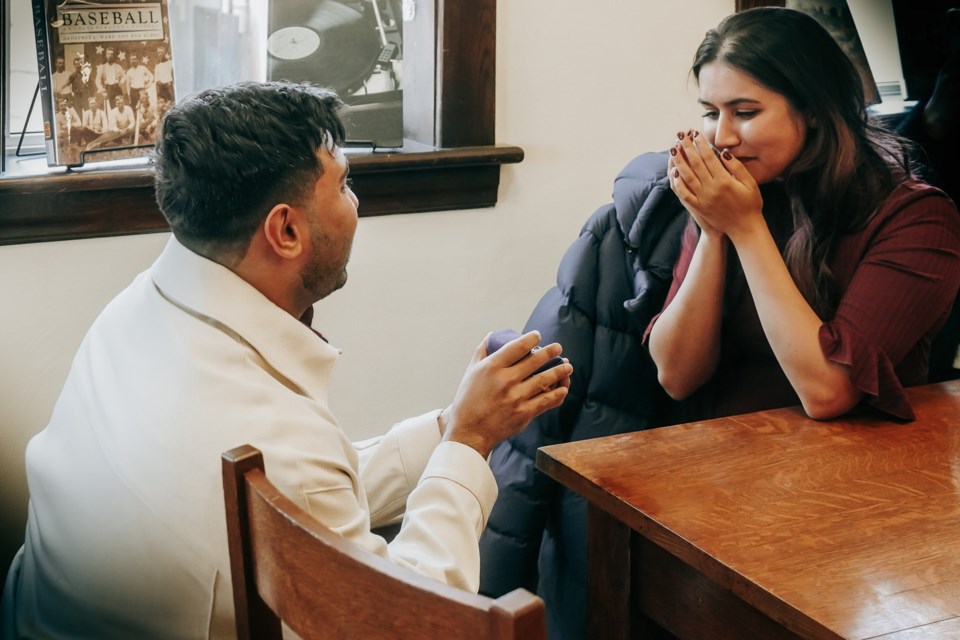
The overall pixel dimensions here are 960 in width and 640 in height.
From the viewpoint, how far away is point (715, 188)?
5.46 feet

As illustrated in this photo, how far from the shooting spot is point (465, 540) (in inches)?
47.7

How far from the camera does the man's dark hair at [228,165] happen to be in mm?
1252

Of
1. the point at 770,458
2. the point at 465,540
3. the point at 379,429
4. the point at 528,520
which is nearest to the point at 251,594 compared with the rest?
the point at 465,540

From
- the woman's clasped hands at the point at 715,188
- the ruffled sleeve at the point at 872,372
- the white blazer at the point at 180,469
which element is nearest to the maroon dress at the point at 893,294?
the ruffled sleeve at the point at 872,372

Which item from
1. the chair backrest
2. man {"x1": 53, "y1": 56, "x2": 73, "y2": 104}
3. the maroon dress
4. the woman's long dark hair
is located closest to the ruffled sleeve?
the maroon dress

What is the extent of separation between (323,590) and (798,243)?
112cm

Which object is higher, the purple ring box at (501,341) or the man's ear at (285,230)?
the man's ear at (285,230)

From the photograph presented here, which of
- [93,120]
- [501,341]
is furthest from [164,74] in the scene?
[501,341]

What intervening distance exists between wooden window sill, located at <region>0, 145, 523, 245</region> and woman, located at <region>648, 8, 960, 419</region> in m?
0.62

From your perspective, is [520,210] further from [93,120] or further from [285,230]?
[285,230]

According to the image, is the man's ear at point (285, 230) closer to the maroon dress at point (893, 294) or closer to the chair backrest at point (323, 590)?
the chair backrest at point (323, 590)

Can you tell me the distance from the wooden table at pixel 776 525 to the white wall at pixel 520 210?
0.89m

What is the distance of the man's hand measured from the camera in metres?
1.33

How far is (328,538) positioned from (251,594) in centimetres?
18
